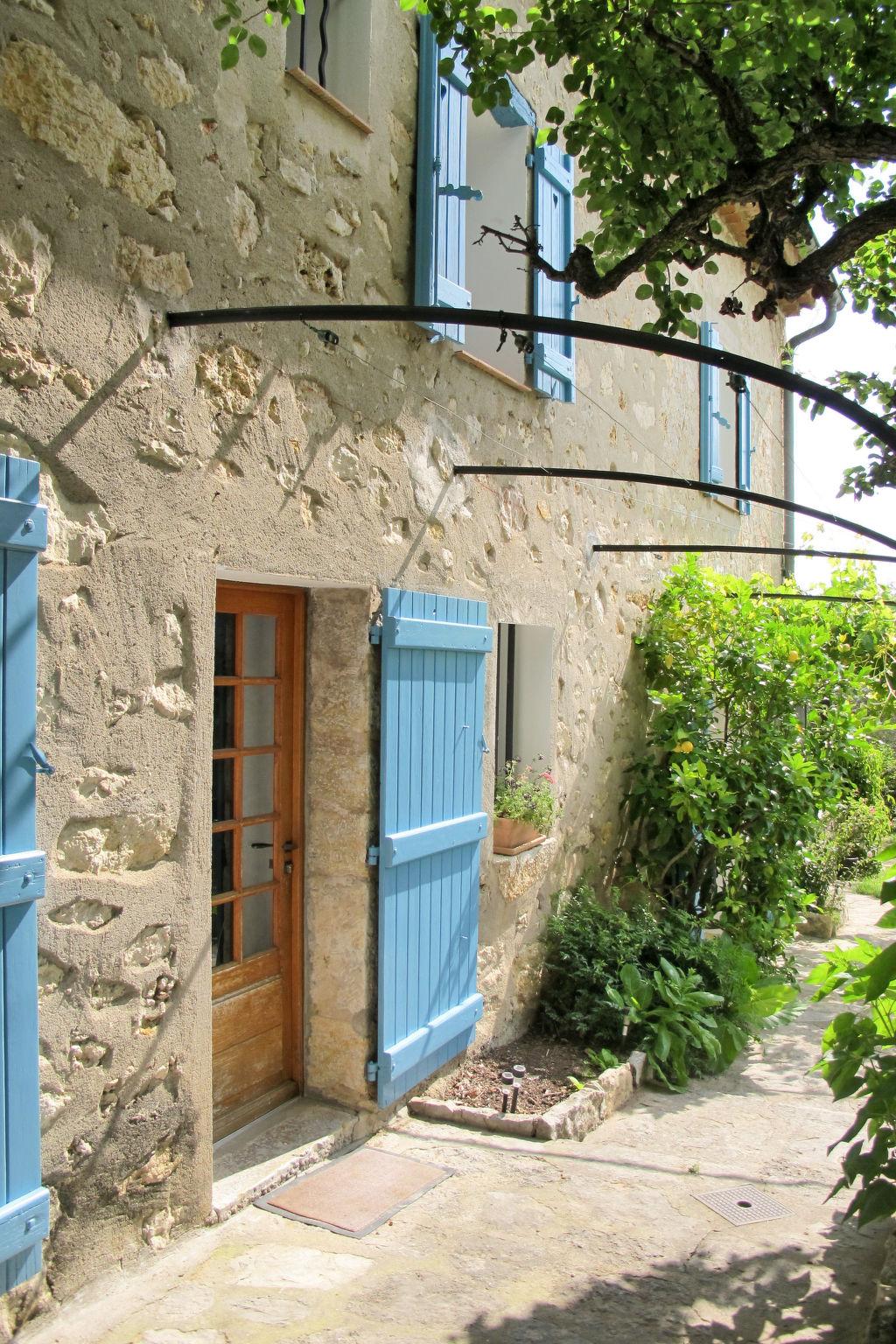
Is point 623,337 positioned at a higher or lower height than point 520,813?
higher

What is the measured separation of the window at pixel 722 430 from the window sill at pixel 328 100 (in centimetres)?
409

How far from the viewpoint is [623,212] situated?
3.67 metres

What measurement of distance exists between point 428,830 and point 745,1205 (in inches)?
64.4

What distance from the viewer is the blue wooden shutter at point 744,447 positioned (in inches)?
353

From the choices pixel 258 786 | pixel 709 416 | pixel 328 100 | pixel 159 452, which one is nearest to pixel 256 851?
pixel 258 786

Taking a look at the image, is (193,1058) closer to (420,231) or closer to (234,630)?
(234,630)

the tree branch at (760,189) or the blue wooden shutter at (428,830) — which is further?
the blue wooden shutter at (428,830)

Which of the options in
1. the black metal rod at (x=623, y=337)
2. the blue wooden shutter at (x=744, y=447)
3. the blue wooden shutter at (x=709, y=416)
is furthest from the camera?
the blue wooden shutter at (x=744, y=447)

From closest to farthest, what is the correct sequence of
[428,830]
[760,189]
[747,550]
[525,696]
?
1. [760,189]
2. [428,830]
3. [747,550]
4. [525,696]

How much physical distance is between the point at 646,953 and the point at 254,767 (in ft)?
8.20

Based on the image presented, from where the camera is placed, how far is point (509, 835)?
471cm

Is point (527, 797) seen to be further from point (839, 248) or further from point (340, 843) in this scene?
point (839, 248)

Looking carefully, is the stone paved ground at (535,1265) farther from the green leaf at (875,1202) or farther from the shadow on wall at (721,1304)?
the green leaf at (875,1202)

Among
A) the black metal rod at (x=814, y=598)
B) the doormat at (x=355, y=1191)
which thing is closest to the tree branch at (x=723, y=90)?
the doormat at (x=355, y=1191)
